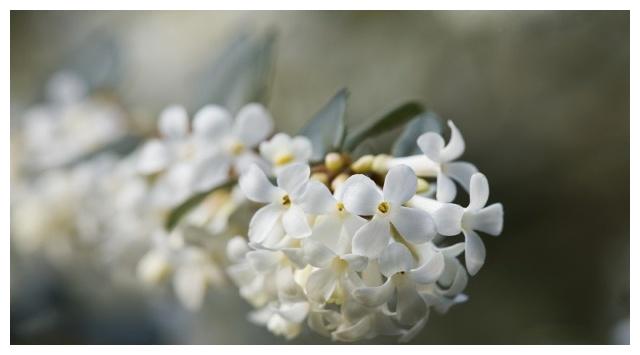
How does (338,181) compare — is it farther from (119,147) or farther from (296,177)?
(119,147)

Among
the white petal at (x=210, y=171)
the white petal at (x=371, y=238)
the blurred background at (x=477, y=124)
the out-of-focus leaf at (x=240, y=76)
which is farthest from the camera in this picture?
the blurred background at (x=477, y=124)

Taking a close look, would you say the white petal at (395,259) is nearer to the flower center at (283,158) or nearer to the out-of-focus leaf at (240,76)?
the flower center at (283,158)

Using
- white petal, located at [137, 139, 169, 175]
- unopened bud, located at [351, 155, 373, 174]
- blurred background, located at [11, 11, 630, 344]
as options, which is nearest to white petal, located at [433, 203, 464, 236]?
unopened bud, located at [351, 155, 373, 174]

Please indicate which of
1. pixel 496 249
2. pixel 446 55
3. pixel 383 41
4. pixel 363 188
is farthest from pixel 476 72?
pixel 363 188

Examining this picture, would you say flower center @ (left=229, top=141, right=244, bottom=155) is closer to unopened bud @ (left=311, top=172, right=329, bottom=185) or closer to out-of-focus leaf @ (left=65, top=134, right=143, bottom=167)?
unopened bud @ (left=311, top=172, right=329, bottom=185)

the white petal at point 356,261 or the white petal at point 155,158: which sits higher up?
the white petal at point 155,158

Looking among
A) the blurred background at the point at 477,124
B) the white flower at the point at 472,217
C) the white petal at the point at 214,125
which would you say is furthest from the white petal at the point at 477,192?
the blurred background at the point at 477,124

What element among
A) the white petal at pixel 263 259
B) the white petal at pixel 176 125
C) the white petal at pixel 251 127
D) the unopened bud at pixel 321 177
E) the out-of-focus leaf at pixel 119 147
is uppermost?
the out-of-focus leaf at pixel 119 147
